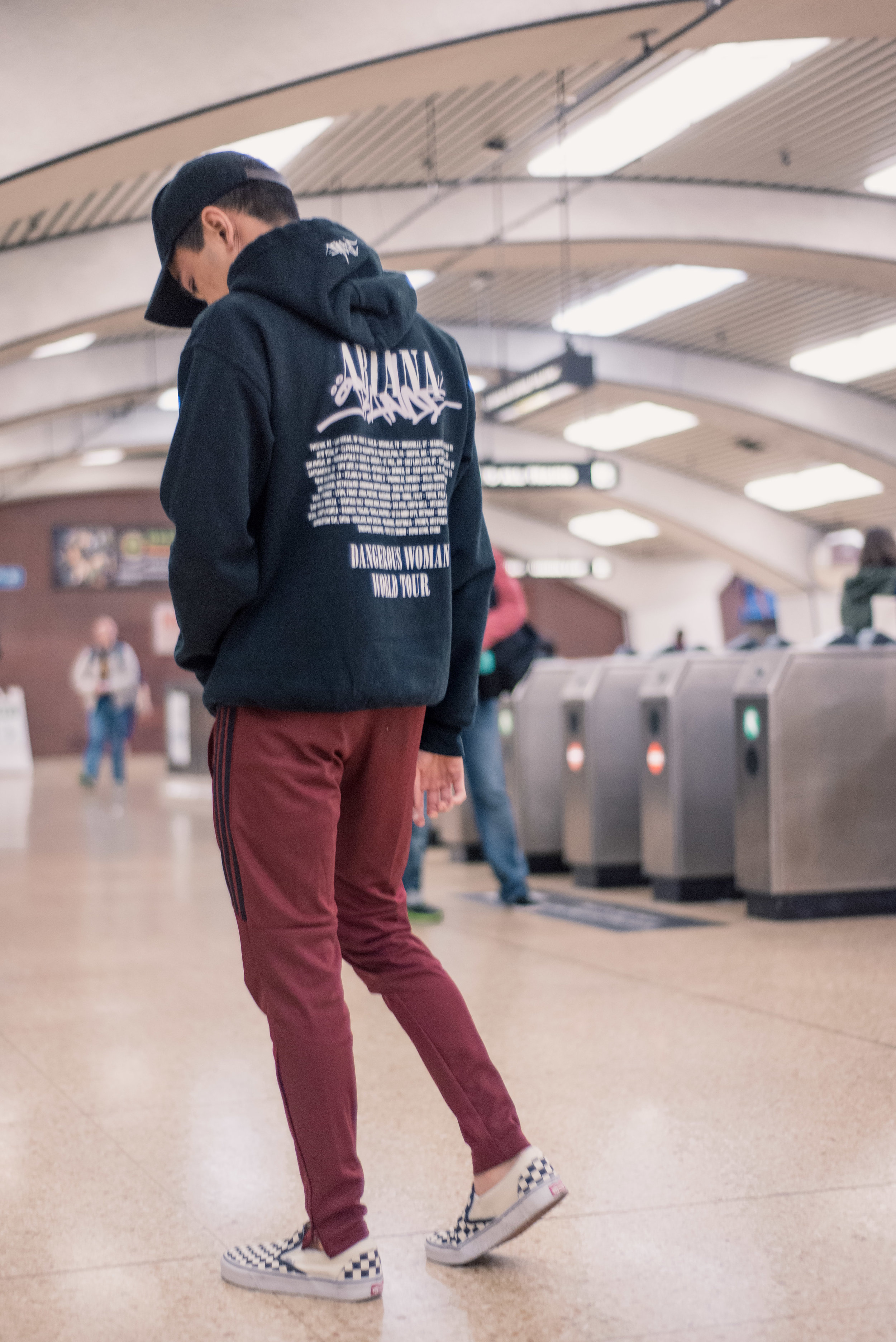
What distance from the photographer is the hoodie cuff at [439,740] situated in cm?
215

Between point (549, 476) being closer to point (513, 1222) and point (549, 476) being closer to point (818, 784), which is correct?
point (818, 784)

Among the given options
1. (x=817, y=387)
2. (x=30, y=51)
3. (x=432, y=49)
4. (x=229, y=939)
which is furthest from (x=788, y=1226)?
(x=817, y=387)

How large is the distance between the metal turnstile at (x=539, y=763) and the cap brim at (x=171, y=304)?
5.14 meters

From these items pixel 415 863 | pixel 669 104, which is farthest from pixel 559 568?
pixel 415 863

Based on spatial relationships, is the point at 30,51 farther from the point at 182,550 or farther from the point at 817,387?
the point at 817,387

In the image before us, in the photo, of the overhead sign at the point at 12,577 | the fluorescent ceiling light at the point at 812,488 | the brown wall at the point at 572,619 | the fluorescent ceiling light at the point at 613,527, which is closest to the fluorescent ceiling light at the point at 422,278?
the fluorescent ceiling light at the point at 812,488

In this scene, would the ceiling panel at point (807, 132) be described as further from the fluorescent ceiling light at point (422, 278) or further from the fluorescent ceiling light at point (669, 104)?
the fluorescent ceiling light at point (422, 278)

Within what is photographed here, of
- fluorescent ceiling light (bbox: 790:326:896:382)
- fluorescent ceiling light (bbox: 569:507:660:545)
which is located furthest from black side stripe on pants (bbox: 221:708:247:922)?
fluorescent ceiling light (bbox: 569:507:660:545)

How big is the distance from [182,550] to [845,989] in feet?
9.24

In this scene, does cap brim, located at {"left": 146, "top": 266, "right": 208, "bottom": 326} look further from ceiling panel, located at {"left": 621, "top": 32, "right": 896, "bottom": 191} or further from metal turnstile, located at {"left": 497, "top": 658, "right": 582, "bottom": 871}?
ceiling panel, located at {"left": 621, "top": 32, "right": 896, "bottom": 191}

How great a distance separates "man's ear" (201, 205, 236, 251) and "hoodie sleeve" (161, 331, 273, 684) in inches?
9.3

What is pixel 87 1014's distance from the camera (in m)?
3.79

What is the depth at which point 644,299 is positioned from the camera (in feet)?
51.6

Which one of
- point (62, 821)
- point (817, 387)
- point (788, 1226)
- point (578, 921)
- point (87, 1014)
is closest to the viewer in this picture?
point (788, 1226)
